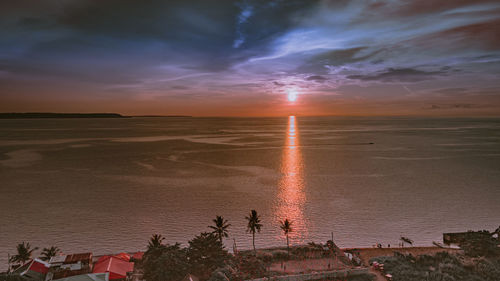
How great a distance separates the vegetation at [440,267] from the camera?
2569cm

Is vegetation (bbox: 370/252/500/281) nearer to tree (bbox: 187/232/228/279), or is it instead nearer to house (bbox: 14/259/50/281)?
tree (bbox: 187/232/228/279)

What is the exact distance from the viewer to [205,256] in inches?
1130

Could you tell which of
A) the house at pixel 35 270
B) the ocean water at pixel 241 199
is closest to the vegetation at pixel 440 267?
the ocean water at pixel 241 199

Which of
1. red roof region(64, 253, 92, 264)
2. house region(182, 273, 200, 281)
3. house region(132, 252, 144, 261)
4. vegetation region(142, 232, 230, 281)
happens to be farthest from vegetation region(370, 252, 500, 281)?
red roof region(64, 253, 92, 264)

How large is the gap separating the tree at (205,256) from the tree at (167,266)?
0.89m

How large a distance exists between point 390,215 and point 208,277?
32547mm

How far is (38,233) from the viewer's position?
40094 millimetres

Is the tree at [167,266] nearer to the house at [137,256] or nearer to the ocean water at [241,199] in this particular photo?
the house at [137,256]

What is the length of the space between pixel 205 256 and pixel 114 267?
351 inches

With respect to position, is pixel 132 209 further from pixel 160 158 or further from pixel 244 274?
pixel 160 158

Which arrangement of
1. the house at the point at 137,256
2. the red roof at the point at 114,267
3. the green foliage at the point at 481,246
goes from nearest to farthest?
the red roof at the point at 114,267, the green foliage at the point at 481,246, the house at the point at 137,256

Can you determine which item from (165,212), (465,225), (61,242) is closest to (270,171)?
(165,212)

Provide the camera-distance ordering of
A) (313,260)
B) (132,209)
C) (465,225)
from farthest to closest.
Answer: (132,209), (465,225), (313,260)

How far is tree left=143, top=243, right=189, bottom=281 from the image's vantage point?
2612cm
